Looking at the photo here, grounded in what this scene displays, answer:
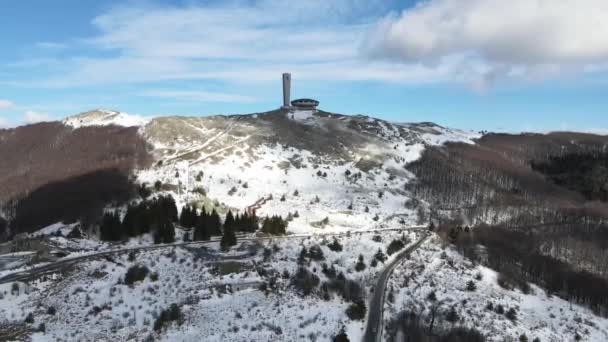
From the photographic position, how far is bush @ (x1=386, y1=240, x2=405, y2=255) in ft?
143

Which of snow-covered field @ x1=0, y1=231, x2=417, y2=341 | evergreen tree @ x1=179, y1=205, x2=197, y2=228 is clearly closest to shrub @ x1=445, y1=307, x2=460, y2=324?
snow-covered field @ x1=0, y1=231, x2=417, y2=341

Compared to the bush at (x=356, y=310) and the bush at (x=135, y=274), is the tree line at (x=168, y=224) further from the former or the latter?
the bush at (x=356, y=310)

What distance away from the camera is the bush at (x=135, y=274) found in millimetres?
30466

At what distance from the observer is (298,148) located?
8925 cm

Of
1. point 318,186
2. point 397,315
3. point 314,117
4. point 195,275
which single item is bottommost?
point 397,315

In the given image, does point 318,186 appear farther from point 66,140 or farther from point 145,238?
point 66,140

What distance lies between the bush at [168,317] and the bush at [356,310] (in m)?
11.5

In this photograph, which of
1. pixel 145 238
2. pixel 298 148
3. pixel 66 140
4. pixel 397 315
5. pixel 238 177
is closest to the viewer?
pixel 397 315

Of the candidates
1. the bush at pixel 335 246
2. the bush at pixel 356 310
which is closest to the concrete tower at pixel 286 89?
the bush at pixel 335 246

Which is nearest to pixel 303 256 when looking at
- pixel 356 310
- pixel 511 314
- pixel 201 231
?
pixel 356 310

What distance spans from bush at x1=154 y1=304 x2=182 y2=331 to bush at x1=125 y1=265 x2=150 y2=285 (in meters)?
4.91

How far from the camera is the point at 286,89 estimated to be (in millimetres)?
118688

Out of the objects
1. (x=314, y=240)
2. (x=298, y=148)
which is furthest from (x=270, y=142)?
(x=314, y=240)

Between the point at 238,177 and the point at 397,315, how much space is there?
43610mm
